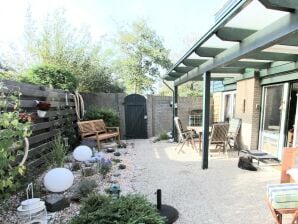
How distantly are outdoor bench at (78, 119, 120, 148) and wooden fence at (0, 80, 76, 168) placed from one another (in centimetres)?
46

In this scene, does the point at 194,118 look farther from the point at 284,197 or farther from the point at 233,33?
the point at 284,197

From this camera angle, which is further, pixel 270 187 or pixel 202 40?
pixel 202 40

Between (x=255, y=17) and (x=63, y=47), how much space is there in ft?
25.6

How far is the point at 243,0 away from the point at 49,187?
329 centimetres

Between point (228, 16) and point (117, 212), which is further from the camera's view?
point (228, 16)

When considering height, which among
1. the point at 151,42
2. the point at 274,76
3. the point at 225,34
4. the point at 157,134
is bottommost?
the point at 157,134

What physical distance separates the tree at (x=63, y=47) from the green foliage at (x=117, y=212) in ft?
22.0

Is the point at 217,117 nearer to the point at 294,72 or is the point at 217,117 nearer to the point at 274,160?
the point at 274,160

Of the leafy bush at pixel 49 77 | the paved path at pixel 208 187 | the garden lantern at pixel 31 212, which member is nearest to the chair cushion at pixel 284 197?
the paved path at pixel 208 187

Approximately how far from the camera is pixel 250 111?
5.78m

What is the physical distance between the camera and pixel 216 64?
12.6ft

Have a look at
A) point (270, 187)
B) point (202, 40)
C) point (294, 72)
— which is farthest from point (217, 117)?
point (270, 187)

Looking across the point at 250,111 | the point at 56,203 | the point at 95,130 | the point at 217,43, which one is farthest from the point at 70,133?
the point at 250,111

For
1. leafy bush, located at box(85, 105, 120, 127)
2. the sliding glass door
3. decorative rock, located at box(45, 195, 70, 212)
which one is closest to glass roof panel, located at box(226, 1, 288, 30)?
the sliding glass door
